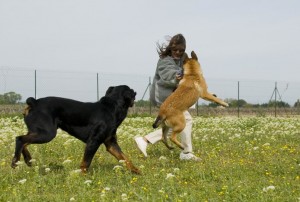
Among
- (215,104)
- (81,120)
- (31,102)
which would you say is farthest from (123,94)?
(215,104)

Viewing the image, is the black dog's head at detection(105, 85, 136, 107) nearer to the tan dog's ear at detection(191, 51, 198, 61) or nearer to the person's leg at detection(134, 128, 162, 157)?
the person's leg at detection(134, 128, 162, 157)

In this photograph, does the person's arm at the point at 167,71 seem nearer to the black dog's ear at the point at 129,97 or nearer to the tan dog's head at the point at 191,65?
the tan dog's head at the point at 191,65

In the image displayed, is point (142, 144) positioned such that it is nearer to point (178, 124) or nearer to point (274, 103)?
point (178, 124)

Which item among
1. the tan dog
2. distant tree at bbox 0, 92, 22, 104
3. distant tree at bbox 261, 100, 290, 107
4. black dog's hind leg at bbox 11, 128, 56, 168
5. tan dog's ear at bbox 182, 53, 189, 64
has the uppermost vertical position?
tan dog's ear at bbox 182, 53, 189, 64

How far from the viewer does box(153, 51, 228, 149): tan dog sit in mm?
7867

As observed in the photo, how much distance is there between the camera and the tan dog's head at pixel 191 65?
328 inches

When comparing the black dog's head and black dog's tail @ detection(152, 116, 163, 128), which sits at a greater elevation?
the black dog's head

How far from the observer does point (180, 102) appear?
25.9ft

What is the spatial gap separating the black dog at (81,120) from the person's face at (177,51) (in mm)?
1575

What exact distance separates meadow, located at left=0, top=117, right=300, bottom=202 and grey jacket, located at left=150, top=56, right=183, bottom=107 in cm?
106

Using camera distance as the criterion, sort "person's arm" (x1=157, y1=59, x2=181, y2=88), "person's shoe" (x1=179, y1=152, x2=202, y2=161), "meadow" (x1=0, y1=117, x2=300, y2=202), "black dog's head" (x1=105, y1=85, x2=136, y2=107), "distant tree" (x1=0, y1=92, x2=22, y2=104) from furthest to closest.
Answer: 1. "distant tree" (x1=0, y1=92, x2=22, y2=104)
2. "person's arm" (x1=157, y1=59, x2=181, y2=88)
3. "person's shoe" (x1=179, y1=152, x2=202, y2=161)
4. "black dog's head" (x1=105, y1=85, x2=136, y2=107)
5. "meadow" (x1=0, y1=117, x2=300, y2=202)

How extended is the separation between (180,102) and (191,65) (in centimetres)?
86

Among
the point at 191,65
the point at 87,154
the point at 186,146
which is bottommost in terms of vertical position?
the point at 186,146

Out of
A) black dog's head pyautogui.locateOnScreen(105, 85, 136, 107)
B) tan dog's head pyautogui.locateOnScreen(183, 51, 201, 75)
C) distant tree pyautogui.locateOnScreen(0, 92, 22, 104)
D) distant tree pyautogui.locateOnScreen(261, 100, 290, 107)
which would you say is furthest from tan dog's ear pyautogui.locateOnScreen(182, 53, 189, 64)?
distant tree pyautogui.locateOnScreen(261, 100, 290, 107)
